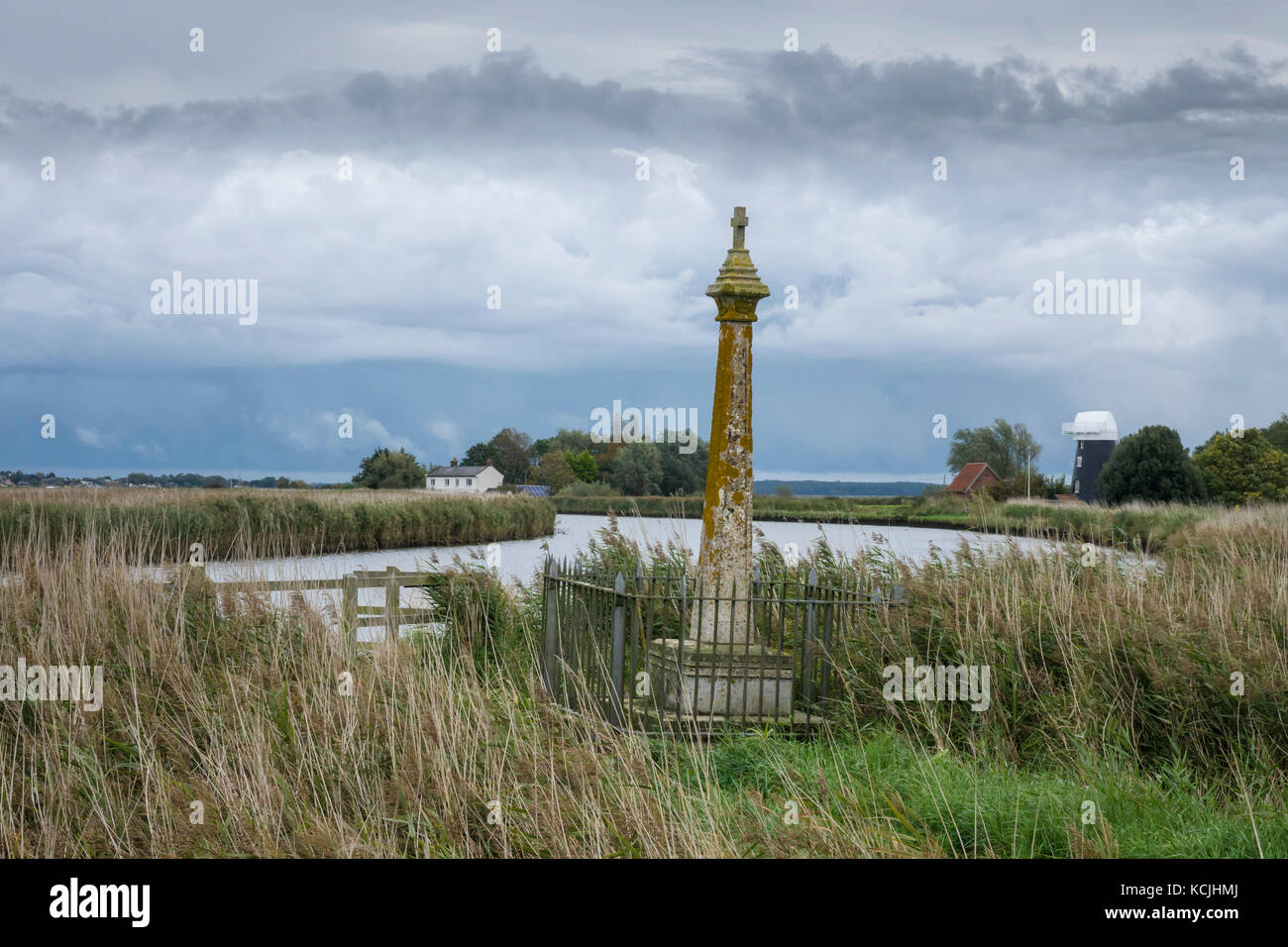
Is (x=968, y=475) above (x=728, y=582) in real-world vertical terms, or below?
above

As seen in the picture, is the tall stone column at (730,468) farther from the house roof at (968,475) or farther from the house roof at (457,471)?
the house roof at (968,475)

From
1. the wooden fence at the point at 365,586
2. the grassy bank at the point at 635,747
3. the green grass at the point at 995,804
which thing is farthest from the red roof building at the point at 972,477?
the green grass at the point at 995,804

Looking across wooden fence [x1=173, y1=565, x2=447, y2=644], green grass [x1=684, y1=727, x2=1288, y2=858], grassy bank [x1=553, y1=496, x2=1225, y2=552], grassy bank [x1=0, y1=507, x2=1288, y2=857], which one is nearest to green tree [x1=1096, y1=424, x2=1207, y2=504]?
grassy bank [x1=553, y1=496, x2=1225, y2=552]

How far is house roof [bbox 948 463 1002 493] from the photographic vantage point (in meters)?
66.8

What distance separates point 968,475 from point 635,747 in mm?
66914

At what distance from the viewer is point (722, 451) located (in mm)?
8375

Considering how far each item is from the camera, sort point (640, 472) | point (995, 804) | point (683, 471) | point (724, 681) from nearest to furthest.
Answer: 1. point (995, 804)
2. point (724, 681)
3. point (683, 471)
4. point (640, 472)

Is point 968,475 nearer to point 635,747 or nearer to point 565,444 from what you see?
point 565,444

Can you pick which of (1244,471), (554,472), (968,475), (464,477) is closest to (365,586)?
(554,472)

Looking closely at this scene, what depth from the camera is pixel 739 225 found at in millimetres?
8789

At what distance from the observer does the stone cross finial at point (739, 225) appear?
8.74 meters

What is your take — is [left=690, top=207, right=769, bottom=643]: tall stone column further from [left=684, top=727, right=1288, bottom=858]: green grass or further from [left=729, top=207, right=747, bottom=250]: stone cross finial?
[left=684, top=727, right=1288, bottom=858]: green grass
